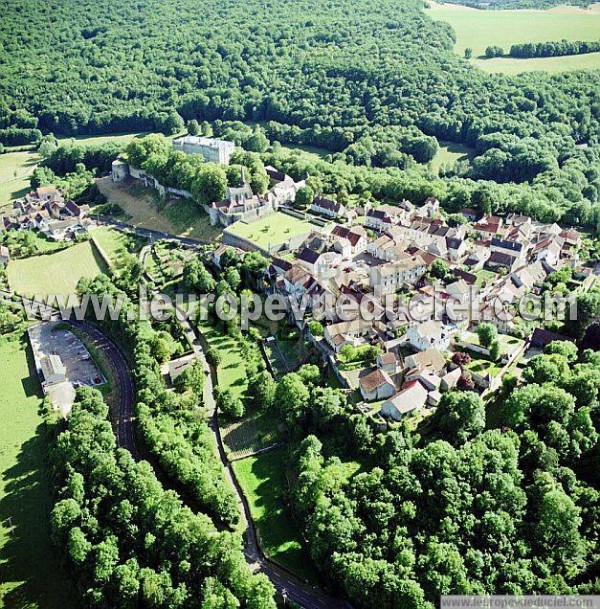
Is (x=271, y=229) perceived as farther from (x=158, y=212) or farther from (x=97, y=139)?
(x=97, y=139)

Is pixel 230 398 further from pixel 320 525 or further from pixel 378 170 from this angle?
pixel 378 170

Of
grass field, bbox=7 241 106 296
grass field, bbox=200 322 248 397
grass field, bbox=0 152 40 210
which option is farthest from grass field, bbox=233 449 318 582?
grass field, bbox=0 152 40 210

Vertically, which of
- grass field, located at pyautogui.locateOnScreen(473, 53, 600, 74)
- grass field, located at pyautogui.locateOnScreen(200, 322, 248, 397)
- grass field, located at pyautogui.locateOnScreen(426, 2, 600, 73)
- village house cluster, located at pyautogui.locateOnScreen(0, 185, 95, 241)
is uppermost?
grass field, located at pyautogui.locateOnScreen(426, 2, 600, 73)

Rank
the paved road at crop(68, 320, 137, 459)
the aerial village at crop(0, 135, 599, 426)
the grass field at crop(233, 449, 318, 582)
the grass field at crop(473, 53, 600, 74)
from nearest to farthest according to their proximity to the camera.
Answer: the grass field at crop(233, 449, 318, 582) < the aerial village at crop(0, 135, 599, 426) < the paved road at crop(68, 320, 137, 459) < the grass field at crop(473, 53, 600, 74)

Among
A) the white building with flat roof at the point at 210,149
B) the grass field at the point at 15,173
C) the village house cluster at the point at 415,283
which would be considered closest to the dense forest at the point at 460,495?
the village house cluster at the point at 415,283

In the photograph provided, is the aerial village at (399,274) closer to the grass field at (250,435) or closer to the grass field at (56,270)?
the grass field at (56,270)

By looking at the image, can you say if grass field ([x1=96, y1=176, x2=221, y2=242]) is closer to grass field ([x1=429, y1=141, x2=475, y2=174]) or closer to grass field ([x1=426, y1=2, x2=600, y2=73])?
grass field ([x1=429, y1=141, x2=475, y2=174])

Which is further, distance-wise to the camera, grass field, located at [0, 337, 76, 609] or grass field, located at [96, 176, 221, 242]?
grass field, located at [96, 176, 221, 242]

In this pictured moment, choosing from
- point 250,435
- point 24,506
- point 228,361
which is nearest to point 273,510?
point 250,435
